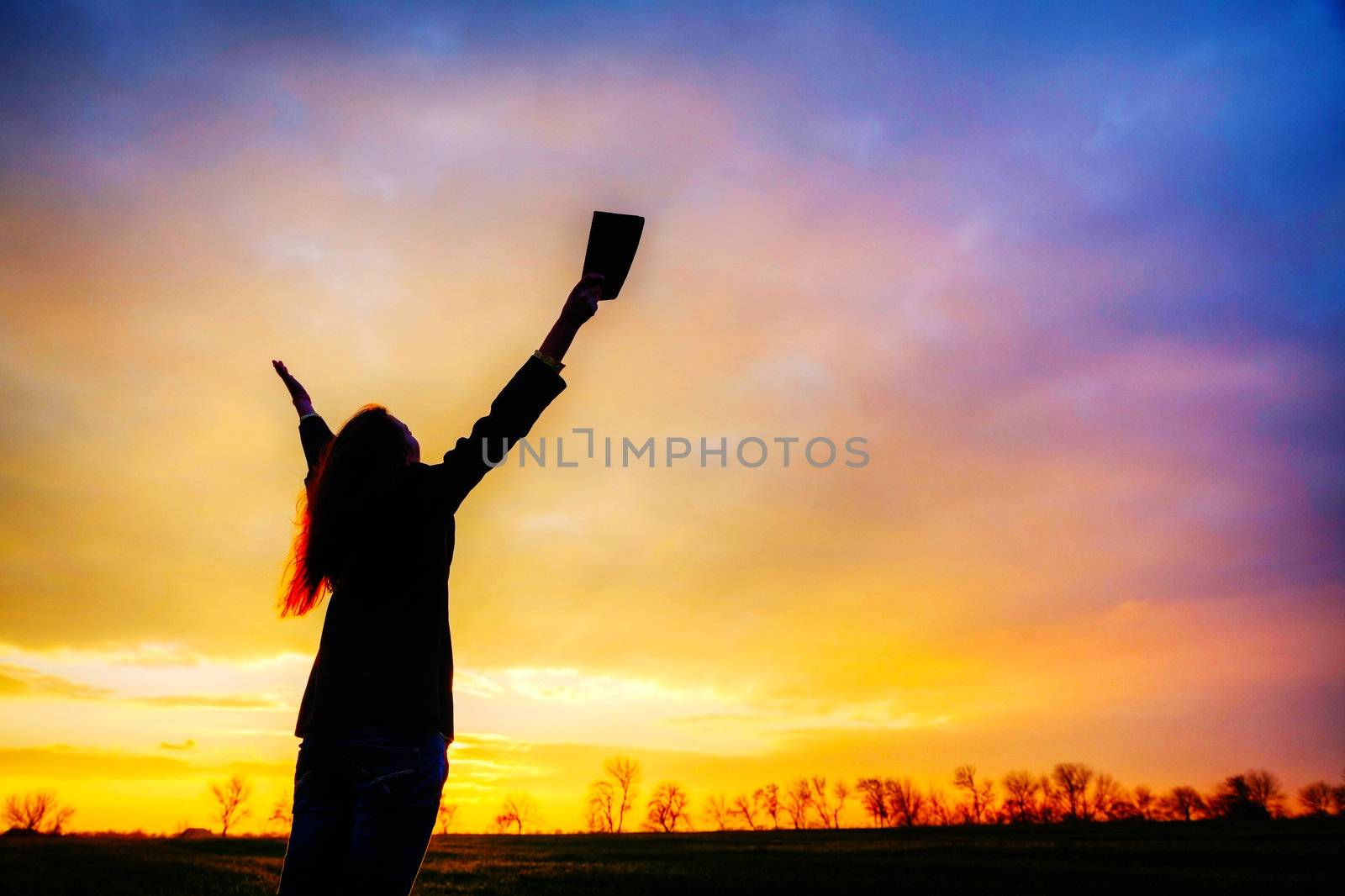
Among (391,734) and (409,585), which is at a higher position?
(409,585)

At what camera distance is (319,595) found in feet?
8.64

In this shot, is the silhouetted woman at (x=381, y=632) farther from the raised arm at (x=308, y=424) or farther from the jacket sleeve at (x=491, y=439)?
the raised arm at (x=308, y=424)

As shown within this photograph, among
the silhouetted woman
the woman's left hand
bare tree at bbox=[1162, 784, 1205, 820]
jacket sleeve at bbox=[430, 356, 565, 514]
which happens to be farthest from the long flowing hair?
bare tree at bbox=[1162, 784, 1205, 820]

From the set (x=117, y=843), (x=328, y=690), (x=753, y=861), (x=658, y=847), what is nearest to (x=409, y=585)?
(x=328, y=690)

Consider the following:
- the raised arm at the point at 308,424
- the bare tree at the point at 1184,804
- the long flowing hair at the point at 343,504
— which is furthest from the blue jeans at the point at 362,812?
the bare tree at the point at 1184,804

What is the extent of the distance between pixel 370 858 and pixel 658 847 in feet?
197

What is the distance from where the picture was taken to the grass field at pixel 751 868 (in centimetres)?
2264

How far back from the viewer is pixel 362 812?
2.03m

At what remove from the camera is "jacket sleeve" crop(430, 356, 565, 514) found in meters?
2.35

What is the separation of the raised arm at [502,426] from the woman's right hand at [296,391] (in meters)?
1.60

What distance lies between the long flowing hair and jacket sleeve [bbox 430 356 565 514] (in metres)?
0.23

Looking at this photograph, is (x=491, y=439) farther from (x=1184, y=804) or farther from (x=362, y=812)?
(x=1184, y=804)

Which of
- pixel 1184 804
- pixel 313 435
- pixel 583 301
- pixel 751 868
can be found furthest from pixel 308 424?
pixel 1184 804

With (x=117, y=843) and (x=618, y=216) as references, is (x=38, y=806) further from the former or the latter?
(x=618, y=216)
